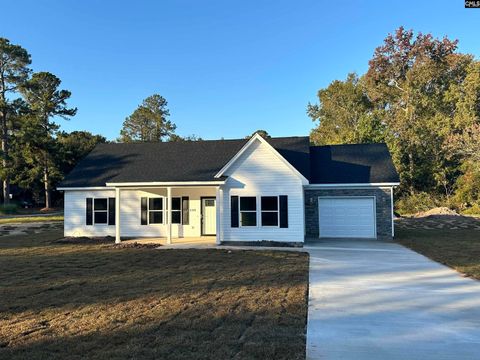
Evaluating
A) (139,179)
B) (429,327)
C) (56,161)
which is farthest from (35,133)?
(429,327)

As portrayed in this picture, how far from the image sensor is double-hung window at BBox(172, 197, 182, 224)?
17812 millimetres

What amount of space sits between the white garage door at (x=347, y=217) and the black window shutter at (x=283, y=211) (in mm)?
3053

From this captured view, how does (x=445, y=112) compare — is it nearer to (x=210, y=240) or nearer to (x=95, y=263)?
(x=210, y=240)

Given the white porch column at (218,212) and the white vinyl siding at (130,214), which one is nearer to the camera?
the white porch column at (218,212)

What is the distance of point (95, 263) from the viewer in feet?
36.2

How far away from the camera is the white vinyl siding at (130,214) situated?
58.1 ft

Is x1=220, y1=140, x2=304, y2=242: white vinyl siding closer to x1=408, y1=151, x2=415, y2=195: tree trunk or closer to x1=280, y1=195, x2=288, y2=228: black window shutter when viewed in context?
x1=280, y1=195, x2=288, y2=228: black window shutter

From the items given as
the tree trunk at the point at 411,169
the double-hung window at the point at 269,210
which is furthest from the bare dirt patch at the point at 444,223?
the double-hung window at the point at 269,210

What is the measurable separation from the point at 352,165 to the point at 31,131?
37840 mm

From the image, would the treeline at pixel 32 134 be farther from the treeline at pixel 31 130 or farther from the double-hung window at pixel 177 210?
the double-hung window at pixel 177 210

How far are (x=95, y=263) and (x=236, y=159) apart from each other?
22.7 ft

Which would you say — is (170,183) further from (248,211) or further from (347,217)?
(347,217)

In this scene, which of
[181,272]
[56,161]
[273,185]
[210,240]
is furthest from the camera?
[56,161]

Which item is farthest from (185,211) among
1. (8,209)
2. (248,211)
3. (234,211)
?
(8,209)
